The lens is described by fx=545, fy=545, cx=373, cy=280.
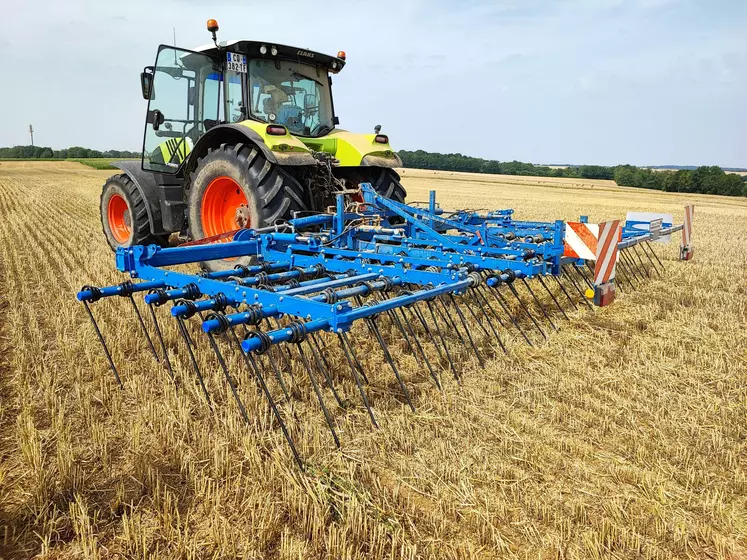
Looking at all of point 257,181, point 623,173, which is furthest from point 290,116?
point 623,173

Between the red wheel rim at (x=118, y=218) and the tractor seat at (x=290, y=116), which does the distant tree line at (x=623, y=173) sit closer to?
the red wheel rim at (x=118, y=218)

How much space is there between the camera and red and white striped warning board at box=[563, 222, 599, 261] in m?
3.54

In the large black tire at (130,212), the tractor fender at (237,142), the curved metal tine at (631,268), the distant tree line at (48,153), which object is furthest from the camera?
the distant tree line at (48,153)

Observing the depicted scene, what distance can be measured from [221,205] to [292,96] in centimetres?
133

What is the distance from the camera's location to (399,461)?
2266mm

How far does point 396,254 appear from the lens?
391 cm

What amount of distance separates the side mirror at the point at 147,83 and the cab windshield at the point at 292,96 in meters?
1.24

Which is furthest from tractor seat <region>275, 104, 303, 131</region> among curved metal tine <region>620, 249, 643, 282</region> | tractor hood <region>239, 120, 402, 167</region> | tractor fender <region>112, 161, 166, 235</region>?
curved metal tine <region>620, 249, 643, 282</region>

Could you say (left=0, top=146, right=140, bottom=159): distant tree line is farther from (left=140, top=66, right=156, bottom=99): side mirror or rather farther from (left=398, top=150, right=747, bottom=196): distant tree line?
(left=140, top=66, right=156, bottom=99): side mirror

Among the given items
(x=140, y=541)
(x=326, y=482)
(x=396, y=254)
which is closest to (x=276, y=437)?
(x=326, y=482)

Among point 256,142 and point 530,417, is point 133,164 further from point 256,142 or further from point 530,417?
point 530,417

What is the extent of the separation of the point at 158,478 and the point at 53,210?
11.8 m

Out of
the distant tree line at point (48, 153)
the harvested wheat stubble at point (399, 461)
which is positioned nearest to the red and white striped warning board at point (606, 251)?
the harvested wheat stubble at point (399, 461)

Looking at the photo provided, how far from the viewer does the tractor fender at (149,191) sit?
18.9 feet
